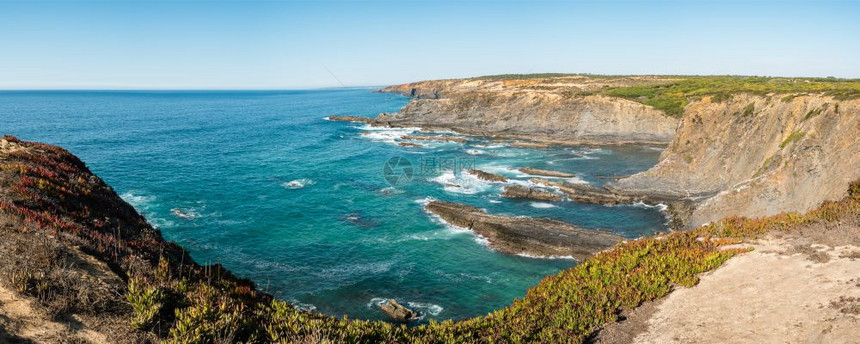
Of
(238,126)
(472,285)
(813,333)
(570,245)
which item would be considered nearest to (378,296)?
(472,285)

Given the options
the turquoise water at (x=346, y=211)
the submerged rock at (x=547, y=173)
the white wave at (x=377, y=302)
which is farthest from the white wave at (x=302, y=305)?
the submerged rock at (x=547, y=173)

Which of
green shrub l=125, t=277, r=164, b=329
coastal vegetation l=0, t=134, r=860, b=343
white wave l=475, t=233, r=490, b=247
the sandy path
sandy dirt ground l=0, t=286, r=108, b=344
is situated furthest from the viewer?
white wave l=475, t=233, r=490, b=247

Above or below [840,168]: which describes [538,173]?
below

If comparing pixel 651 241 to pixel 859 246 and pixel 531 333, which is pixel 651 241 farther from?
pixel 531 333

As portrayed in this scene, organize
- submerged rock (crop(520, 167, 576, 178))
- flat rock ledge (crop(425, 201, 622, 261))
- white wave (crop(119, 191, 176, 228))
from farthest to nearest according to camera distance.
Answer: submerged rock (crop(520, 167, 576, 178))
white wave (crop(119, 191, 176, 228))
flat rock ledge (crop(425, 201, 622, 261))

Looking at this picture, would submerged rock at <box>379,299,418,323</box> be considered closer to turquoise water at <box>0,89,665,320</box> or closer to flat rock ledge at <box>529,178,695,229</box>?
turquoise water at <box>0,89,665,320</box>

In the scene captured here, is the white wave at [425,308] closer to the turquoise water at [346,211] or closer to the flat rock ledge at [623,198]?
the turquoise water at [346,211]

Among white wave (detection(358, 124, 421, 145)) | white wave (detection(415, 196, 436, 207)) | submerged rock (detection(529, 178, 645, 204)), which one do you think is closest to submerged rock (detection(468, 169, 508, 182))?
submerged rock (detection(529, 178, 645, 204))
